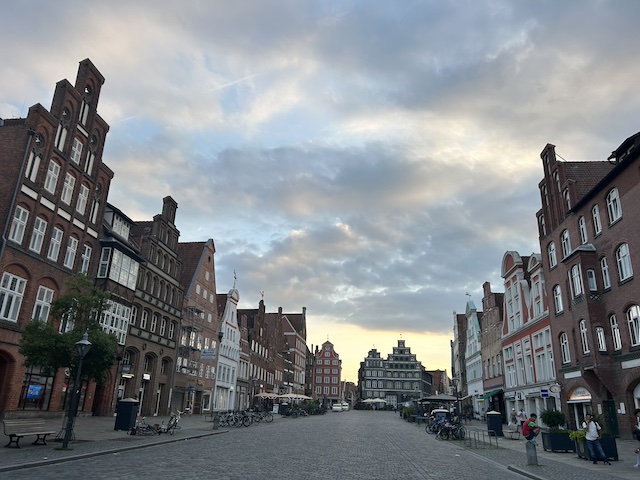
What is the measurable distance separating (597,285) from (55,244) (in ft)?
111

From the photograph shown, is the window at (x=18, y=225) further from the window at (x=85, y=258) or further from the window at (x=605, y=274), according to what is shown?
the window at (x=605, y=274)

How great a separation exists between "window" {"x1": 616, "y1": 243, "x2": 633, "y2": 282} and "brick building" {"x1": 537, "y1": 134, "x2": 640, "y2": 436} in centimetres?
6

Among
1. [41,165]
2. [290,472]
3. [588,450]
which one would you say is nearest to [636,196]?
[588,450]

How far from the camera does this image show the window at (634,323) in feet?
84.8

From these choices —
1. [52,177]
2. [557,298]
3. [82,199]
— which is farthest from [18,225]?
[557,298]

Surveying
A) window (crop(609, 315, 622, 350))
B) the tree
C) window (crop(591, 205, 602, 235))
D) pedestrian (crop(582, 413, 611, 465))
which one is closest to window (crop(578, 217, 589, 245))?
window (crop(591, 205, 602, 235))

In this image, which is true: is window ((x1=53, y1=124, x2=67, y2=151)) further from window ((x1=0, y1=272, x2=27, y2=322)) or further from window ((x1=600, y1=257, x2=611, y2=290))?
window ((x1=600, y1=257, x2=611, y2=290))

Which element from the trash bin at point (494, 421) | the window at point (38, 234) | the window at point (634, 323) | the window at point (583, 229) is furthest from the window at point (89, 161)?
the window at point (634, 323)

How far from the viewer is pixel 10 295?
85.7 ft

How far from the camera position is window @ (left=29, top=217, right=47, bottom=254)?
28.2 m

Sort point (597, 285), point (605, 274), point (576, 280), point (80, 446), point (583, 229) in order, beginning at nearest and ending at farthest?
point (80, 446), point (605, 274), point (597, 285), point (576, 280), point (583, 229)

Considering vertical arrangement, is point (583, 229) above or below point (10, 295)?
above

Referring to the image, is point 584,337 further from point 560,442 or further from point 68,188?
point 68,188

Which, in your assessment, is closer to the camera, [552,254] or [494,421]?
[494,421]
